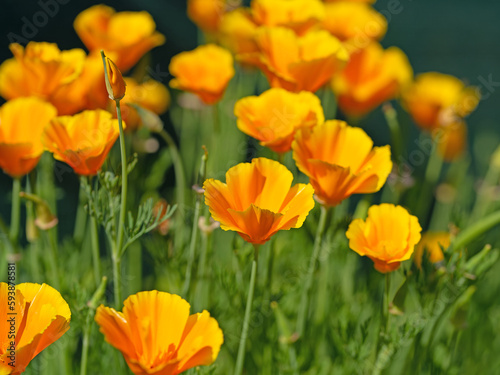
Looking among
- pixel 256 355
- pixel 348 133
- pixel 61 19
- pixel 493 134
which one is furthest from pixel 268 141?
pixel 493 134

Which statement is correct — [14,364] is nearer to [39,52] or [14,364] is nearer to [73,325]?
[73,325]

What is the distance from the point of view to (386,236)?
59 cm

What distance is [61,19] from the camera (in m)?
1.41

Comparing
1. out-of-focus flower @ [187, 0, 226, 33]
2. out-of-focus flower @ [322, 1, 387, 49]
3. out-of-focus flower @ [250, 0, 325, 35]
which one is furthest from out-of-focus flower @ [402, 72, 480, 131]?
out-of-focus flower @ [187, 0, 226, 33]

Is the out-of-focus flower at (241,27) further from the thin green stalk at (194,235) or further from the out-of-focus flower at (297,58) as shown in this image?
the thin green stalk at (194,235)

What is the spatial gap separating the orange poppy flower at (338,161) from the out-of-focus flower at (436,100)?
0.40 m

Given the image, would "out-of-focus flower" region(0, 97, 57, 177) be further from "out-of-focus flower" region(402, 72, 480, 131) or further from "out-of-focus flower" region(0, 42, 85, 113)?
"out-of-focus flower" region(402, 72, 480, 131)

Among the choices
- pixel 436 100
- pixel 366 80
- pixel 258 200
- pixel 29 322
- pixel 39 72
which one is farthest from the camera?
pixel 436 100

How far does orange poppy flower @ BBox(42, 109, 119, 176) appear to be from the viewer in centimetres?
57

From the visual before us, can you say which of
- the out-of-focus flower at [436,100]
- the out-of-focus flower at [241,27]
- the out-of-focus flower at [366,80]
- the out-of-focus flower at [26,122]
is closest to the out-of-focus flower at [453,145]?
the out-of-focus flower at [436,100]

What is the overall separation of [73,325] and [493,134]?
1339 mm

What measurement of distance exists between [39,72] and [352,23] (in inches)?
21.2

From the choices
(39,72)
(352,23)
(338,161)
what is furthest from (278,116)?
(352,23)

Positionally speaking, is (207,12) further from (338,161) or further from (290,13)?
(338,161)
